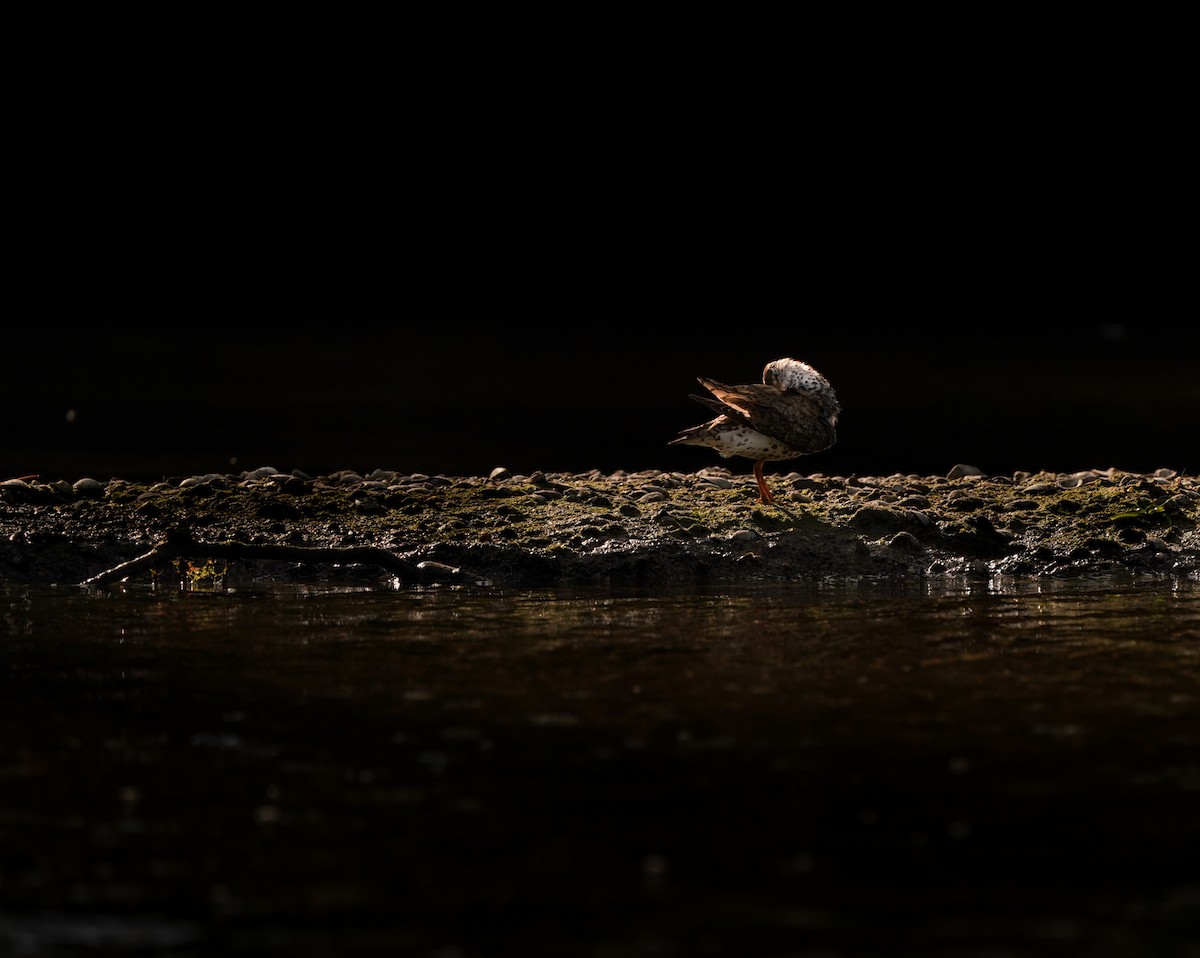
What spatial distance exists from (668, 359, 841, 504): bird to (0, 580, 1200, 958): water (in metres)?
6.00

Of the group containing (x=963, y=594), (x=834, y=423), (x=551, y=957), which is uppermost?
(x=834, y=423)

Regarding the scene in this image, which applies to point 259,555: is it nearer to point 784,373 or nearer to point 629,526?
point 629,526

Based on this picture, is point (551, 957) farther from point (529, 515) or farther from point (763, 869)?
point (529, 515)

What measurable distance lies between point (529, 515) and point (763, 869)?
10.9 m

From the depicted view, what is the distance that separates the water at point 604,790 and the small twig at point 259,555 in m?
3.19

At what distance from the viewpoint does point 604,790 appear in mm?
5887

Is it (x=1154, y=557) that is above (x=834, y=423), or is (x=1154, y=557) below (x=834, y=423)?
below

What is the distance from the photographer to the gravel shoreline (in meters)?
14.5

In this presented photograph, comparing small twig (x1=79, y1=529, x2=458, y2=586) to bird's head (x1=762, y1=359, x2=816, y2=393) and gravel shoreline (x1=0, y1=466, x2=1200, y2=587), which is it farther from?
bird's head (x1=762, y1=359, x2=816, y2=393)

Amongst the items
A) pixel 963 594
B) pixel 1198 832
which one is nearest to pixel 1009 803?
pixel 1198 832

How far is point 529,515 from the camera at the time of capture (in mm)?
15656

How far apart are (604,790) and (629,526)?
9.29 meters

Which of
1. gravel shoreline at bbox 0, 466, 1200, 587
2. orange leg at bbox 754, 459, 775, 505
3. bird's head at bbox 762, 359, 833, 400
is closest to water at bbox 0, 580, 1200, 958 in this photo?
gravel shoreline at bbox 0, 466, 1200, 587

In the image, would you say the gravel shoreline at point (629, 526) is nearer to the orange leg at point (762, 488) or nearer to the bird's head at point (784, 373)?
the orange leg at point (762, 488)
